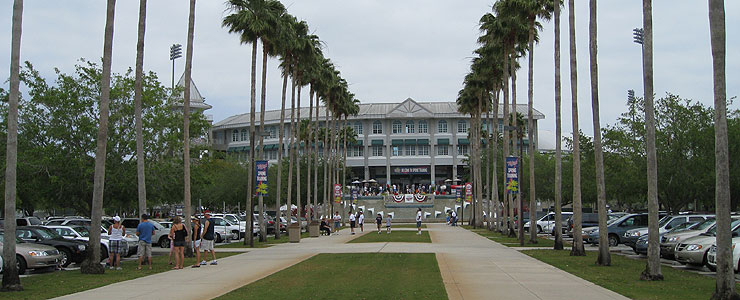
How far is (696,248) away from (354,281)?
33.4 feet

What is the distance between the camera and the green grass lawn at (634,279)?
1492 centimetres

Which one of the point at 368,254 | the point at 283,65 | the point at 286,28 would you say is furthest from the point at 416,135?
the point at 368,254

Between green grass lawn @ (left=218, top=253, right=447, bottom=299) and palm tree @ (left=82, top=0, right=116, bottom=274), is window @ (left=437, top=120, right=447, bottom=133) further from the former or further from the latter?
palm tree @ (left=82, top=0, right=116, bottom=274)

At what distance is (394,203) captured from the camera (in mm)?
87062

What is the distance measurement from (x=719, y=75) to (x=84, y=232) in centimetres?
2253

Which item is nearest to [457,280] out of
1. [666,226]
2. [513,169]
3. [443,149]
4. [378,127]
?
[666,226]

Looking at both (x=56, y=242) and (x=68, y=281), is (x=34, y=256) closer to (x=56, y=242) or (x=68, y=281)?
(x=68, y=281)

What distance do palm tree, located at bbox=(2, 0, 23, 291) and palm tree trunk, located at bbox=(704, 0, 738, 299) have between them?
14352mm

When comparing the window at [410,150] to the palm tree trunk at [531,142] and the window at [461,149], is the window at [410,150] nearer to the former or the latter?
the window at [461,149]

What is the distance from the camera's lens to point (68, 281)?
18.1 m

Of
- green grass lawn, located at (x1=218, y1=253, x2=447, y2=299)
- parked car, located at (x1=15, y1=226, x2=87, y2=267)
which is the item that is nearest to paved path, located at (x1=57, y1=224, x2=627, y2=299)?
green grass lawn, located at (x1=218, y1=253, x2=447, y2=299)

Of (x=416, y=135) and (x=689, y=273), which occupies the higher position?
(x=416, y=135)

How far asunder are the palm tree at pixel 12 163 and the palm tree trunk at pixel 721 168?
14.4 metres

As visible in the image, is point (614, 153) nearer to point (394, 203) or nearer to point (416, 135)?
point (394, 203)
